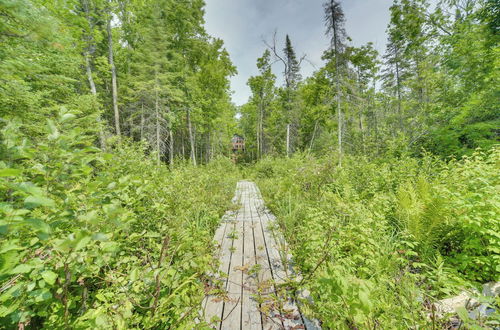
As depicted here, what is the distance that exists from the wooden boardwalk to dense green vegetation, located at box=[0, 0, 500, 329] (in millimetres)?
204

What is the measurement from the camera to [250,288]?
2.14 m

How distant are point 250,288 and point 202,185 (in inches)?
136

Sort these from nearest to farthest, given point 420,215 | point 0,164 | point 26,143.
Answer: point 0,164
point 26,143
point 420,215

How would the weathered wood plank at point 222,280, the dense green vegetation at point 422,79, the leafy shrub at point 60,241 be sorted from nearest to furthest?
1. the leafy shrub at point 60,241
2. the weathered wood plank at point 222,280
3. the dense green vegetation at point 422,79

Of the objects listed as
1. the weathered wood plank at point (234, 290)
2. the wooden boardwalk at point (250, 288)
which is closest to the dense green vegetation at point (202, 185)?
the wooden boardwalk at point (250, 288)

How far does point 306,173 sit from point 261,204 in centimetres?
176

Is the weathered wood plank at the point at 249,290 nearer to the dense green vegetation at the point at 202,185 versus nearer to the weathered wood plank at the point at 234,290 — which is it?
the weathered wood plank at the point at 234,290

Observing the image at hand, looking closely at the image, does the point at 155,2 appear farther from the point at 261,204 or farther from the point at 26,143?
the point at 26,143

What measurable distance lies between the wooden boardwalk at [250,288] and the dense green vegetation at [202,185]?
20cm

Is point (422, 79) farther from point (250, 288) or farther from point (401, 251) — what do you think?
point (250, 288)

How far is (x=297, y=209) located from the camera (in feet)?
12.2

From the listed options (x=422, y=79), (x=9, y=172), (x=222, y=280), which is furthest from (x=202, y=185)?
(x=422, y=79)

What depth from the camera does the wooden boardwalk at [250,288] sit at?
1.72 metres

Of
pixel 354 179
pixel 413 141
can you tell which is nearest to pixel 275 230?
pixel 354 179
